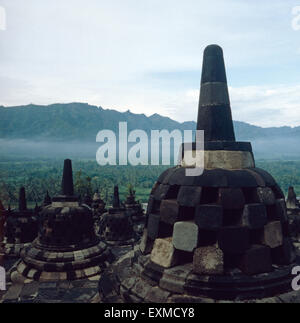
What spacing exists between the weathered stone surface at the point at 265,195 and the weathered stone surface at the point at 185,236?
1.20 meters

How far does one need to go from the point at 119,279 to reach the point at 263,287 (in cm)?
242

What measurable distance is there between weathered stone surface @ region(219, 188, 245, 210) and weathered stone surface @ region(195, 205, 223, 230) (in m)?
0.13

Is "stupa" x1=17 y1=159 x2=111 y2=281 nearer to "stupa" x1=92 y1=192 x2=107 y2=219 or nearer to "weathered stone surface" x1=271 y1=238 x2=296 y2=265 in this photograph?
"weathered stone surface" x1=271 y1=238 x2=296 y2=265

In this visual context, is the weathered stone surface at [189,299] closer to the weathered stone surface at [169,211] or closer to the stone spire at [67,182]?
the weathered stone surface at [169,211]

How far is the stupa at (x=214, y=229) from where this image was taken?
461 centimetres

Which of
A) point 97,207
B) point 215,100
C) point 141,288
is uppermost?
point 215,100

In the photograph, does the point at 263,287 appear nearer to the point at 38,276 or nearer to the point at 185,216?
the point at 185,216

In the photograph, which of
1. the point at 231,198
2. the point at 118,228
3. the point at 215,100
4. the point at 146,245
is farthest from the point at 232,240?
the point at 118,228

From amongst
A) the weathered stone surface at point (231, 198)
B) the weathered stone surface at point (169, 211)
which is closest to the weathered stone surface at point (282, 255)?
the weathered stone surface at point (231, 198)

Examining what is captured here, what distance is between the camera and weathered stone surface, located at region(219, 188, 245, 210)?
4.83 metres

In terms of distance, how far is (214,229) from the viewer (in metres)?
4.73

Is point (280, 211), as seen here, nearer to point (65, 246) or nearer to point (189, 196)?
point (189, 196)

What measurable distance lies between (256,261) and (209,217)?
A: 3.20ft

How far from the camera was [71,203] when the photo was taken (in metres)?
10.7
